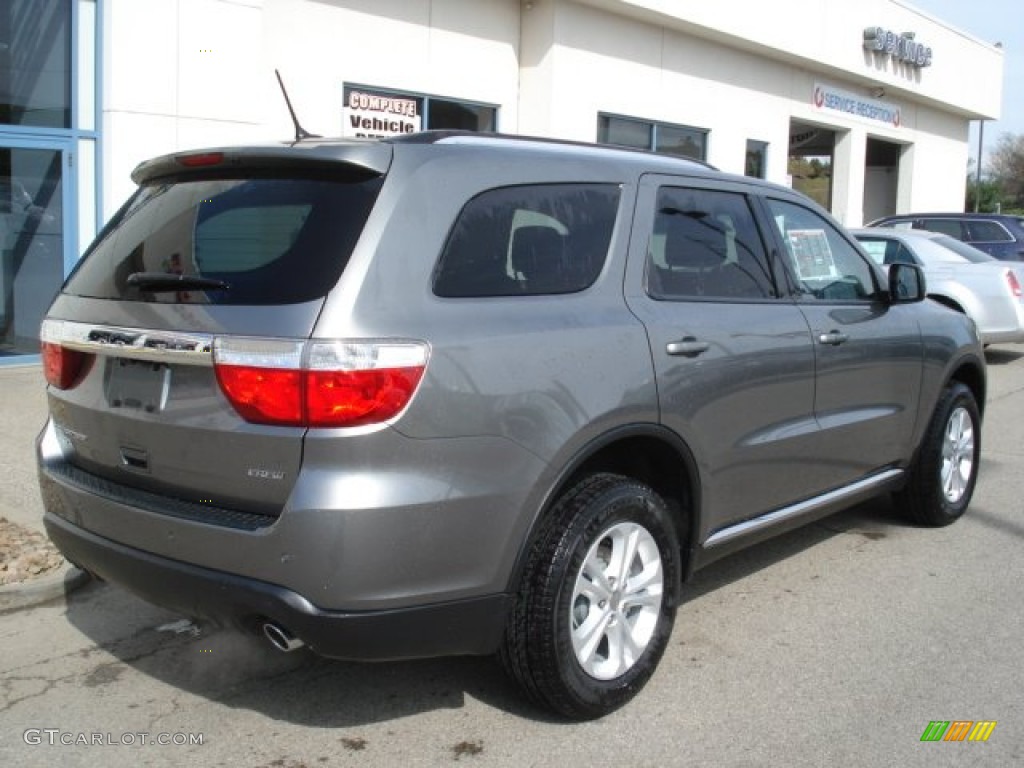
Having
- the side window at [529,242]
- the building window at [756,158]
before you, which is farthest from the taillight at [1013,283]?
the side window at [529,242]

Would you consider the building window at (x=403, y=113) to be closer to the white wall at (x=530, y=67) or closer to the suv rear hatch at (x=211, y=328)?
the white wall at (x=530, y=67)

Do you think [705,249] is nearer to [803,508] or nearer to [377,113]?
[803,508]

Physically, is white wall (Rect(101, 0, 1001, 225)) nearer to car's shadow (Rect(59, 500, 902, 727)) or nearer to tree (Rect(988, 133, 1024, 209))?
car's shadow (Rect(59, 500, 902, 727))

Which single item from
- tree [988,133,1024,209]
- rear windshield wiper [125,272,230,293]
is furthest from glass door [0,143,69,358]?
tree [988,133,1024,209]

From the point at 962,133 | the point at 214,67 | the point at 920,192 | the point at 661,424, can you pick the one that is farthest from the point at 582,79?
the point at 962,133

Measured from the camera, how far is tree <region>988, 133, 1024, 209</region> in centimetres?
7275

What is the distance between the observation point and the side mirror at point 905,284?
5102 millimetres

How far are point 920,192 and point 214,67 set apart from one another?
66.8ft

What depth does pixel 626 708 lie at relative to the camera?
359cm

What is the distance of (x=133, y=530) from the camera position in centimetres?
315

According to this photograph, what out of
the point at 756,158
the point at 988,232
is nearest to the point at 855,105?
the point at 756,158

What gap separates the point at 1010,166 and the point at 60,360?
82.7 metres

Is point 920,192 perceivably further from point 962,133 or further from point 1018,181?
point 1018,181

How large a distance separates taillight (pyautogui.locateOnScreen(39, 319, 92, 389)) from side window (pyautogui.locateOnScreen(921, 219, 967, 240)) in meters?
Answer: 14.8
